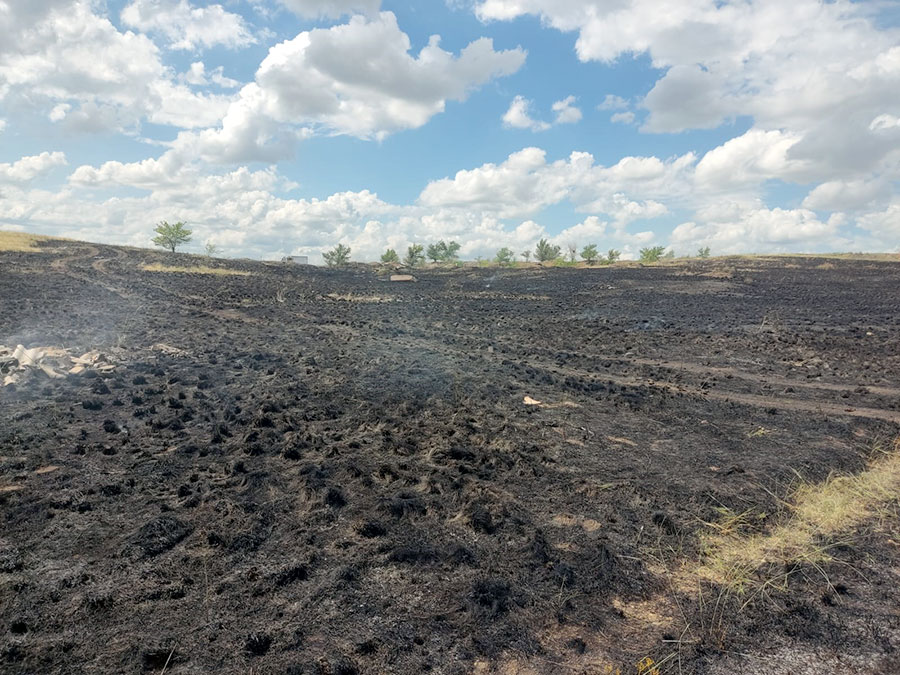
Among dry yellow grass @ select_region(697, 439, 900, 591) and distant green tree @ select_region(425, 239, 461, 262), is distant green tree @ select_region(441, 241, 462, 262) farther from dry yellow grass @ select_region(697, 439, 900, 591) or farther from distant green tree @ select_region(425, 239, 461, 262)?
dry yellow grass @ select_region(697, 439, 900, 591)

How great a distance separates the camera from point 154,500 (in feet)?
18.9

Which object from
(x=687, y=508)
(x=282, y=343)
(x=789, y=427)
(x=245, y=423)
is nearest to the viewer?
(x=687, y=508)

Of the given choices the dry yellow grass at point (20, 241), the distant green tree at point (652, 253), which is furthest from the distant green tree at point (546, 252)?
the dry yellow grass at point (20, 241)

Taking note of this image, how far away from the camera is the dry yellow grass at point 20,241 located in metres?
39.7

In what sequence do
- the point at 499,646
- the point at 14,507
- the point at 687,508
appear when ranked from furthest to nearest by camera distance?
1. the point at 687,508
2. the point at 14,507
3. the point at 499,646

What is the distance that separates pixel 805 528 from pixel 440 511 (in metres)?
4.11

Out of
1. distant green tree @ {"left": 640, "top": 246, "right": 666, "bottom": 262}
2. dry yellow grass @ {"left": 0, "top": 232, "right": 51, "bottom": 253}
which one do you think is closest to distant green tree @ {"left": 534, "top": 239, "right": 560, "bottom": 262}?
distant green tree @ {"left": 640, "top": 246, "right": 666, "bottom": 262}

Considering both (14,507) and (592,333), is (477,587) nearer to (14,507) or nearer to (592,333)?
(14,507)

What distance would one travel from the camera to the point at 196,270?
39.2 metres

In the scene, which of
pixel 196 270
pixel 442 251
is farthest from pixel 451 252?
pixel 196 270

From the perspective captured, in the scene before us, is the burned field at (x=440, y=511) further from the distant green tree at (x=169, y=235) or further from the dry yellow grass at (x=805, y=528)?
the distant green tree at (x=169, y=235)

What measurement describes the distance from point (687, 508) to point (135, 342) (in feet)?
48.5

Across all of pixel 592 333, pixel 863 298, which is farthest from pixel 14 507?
pixel 863 298

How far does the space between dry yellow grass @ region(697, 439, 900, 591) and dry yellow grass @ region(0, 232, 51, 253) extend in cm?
5009
